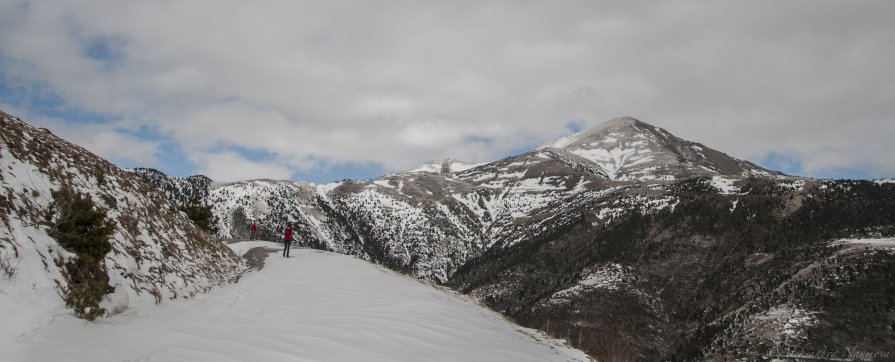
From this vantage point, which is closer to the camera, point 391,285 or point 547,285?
point 391,285

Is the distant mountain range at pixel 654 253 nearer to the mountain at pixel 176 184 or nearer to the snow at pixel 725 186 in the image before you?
the snow at pixel 725 186

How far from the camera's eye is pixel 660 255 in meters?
90.1

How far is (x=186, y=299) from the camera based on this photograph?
12625mm

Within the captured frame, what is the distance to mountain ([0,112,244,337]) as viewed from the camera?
7.77m

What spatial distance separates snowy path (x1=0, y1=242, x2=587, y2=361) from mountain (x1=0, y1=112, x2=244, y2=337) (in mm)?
503

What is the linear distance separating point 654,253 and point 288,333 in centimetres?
9482

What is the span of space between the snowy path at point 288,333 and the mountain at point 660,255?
4122 millimetres

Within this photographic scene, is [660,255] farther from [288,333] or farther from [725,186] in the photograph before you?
[288,333]

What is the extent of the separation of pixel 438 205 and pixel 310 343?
7066 inches

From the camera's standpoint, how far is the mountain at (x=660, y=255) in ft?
161

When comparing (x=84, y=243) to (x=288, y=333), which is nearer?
(x=288, y=333)

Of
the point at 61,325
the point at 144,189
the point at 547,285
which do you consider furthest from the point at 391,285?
the point at 547,285

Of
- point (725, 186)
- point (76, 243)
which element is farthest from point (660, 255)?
point (76, 243)

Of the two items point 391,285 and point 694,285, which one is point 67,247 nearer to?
point 391,285
